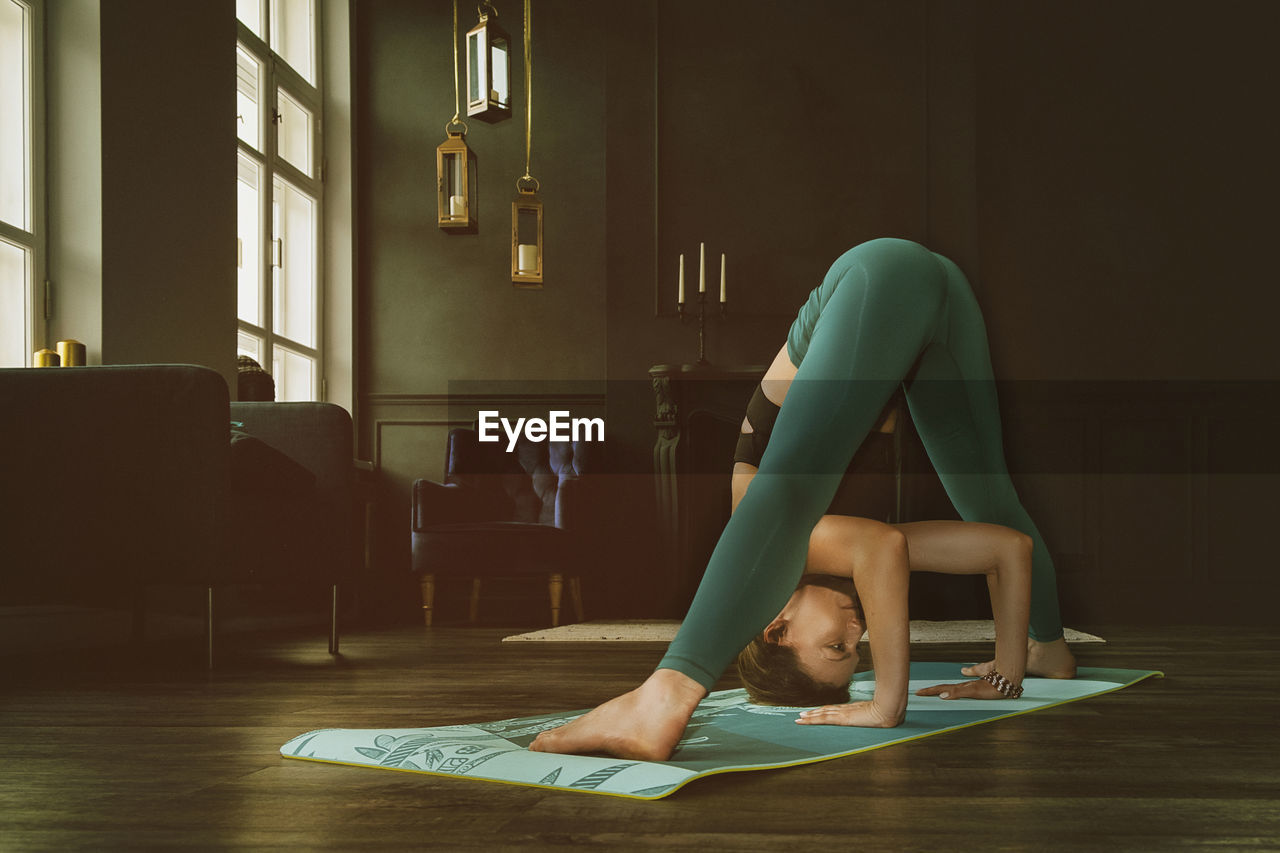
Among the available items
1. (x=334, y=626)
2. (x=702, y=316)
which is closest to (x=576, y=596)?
(x=702, y=316)

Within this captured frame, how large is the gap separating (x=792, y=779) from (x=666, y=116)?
13.2 ft

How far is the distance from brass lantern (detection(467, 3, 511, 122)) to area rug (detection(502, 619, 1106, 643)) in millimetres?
1633

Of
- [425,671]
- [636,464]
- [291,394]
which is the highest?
[291,394]

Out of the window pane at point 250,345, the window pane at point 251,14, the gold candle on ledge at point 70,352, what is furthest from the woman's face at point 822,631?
the window pane at point 251,14

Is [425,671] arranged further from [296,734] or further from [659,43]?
[659,43]

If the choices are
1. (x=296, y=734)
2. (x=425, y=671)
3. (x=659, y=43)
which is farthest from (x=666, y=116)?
(x=296, y=734)

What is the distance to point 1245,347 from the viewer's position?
4688mm

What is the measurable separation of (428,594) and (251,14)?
8.75 ft

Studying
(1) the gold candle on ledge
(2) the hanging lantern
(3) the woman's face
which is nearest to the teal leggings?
(3) the woman's face

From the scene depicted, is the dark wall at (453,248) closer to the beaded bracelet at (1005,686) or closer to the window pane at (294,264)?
the window pane at (294,264)

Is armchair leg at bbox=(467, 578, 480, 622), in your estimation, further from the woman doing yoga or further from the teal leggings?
the teal leggings

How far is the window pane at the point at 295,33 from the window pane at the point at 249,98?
0.30m

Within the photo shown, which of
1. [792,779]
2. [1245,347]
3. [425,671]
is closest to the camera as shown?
[792,779]

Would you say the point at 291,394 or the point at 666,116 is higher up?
the point at 666,116
